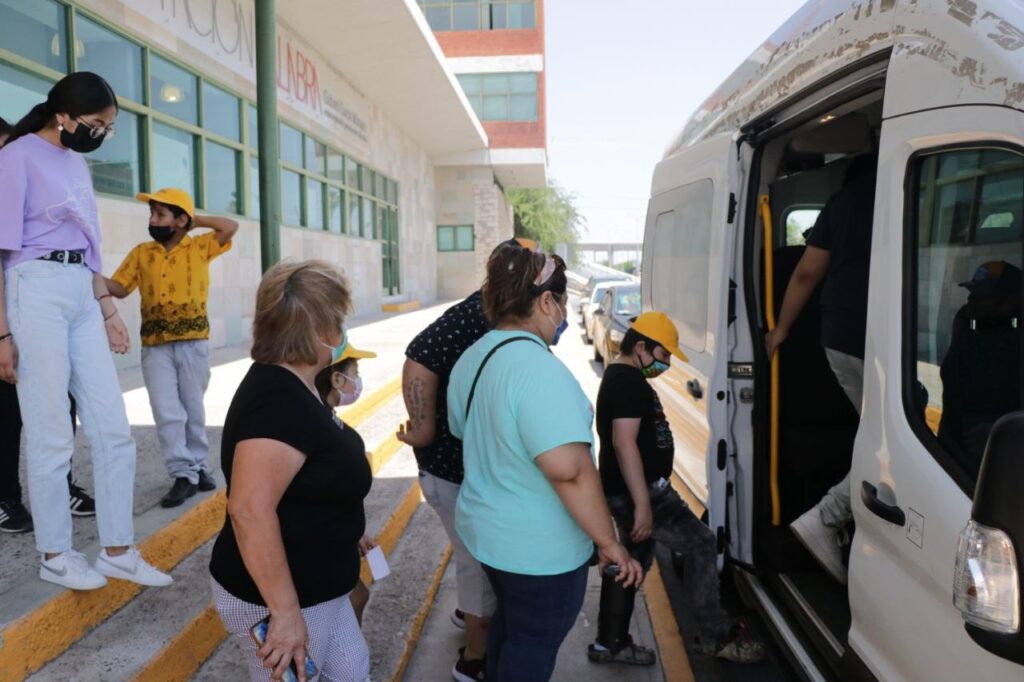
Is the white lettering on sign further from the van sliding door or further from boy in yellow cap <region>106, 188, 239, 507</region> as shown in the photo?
the van sliding door

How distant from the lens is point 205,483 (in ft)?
13.9

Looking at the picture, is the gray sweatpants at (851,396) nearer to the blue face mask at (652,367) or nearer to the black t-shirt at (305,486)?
the blue face mask at (652,367)

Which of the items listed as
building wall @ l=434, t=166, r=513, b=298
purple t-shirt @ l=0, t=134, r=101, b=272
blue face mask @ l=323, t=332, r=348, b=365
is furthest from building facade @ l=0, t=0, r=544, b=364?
blue face mask @ l=323, t=332, r=348, b=365

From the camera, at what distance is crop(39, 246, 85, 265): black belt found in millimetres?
2971

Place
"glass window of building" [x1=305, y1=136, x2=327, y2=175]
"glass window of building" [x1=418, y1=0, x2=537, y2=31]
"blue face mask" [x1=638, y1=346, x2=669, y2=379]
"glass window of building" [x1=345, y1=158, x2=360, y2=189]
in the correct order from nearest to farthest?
"blue face mask" [x1=638, y1=346, x2=669, y2=379] < "glass window of building" [x1=305, y1=136, x2=327, y2=175] < "glass window of building" [x1=345, y1=158, x2=360, y2=189] < "glass window of building" [x1=418, y1=0, x2=537, y2=31]

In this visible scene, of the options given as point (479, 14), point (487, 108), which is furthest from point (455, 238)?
point (479, 14)

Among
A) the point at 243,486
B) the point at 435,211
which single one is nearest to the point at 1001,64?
the point at 243,486

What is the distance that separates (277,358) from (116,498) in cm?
146

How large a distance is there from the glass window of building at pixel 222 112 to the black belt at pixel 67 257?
27.7 ft

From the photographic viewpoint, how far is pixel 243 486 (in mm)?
1886

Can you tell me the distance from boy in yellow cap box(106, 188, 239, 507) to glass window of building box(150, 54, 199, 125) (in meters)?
6.17

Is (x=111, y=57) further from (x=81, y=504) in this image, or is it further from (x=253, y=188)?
(x=81, y=504)

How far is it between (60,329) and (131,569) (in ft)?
3.19

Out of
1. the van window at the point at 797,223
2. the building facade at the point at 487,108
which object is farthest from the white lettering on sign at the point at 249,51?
the building facade at the point at 487,108
